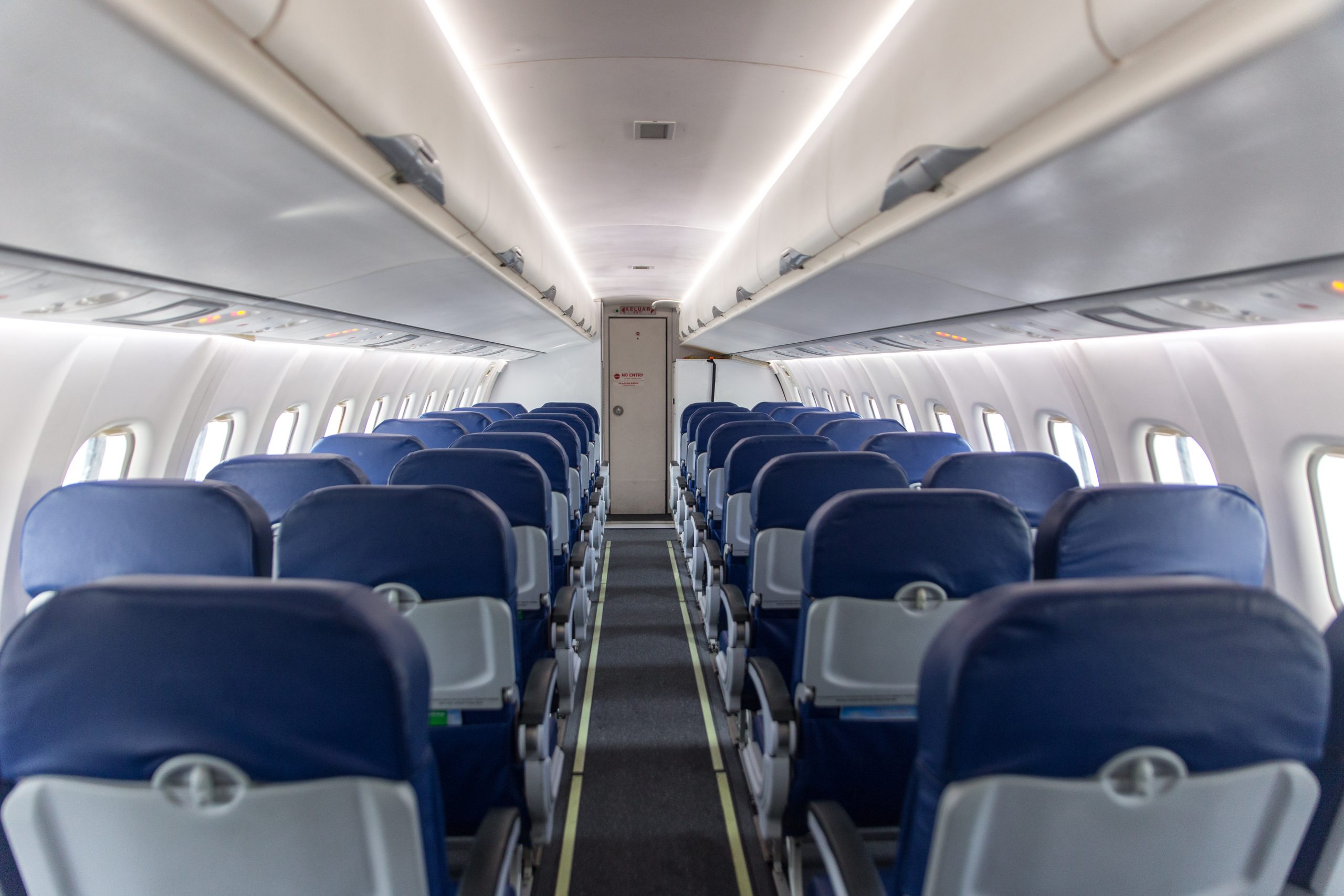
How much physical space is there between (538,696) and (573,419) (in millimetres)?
5730

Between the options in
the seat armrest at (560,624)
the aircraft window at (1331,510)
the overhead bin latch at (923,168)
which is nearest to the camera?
the overhead bin latch at (923,168)

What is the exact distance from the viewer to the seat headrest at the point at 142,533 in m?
2.22

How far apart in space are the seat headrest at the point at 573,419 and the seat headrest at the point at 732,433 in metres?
1.72

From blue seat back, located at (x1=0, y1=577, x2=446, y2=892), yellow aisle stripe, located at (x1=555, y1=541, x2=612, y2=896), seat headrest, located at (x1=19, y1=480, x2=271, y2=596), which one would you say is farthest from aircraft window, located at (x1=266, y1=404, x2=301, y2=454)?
blue seat back, located at (x1=0, y1=577, x2=446, y2=892)

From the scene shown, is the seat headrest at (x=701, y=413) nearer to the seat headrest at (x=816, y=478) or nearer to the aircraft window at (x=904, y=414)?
the aircraft window at (x=904, y=414)

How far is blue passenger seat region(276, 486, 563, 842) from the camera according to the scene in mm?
2150

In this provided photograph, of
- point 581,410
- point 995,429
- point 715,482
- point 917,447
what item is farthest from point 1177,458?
point 581,410

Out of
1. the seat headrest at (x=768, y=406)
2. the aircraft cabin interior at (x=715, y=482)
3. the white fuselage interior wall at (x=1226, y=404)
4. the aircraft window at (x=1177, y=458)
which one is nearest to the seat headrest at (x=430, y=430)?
the aircraft cabin interior at (x=715, y=482)

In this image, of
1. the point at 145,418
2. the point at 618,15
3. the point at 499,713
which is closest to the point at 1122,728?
the point at 499,713

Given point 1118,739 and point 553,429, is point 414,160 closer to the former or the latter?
point 1118,739

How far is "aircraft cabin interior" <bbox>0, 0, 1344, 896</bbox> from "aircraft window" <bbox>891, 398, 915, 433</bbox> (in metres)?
3.33

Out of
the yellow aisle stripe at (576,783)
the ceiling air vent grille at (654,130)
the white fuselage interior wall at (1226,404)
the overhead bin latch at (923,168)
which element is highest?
the ceiling air vent grille at (654,130)

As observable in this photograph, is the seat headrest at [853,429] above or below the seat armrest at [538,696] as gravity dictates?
above

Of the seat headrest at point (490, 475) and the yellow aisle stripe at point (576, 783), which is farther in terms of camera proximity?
the seat headrest at point (490, 475)
